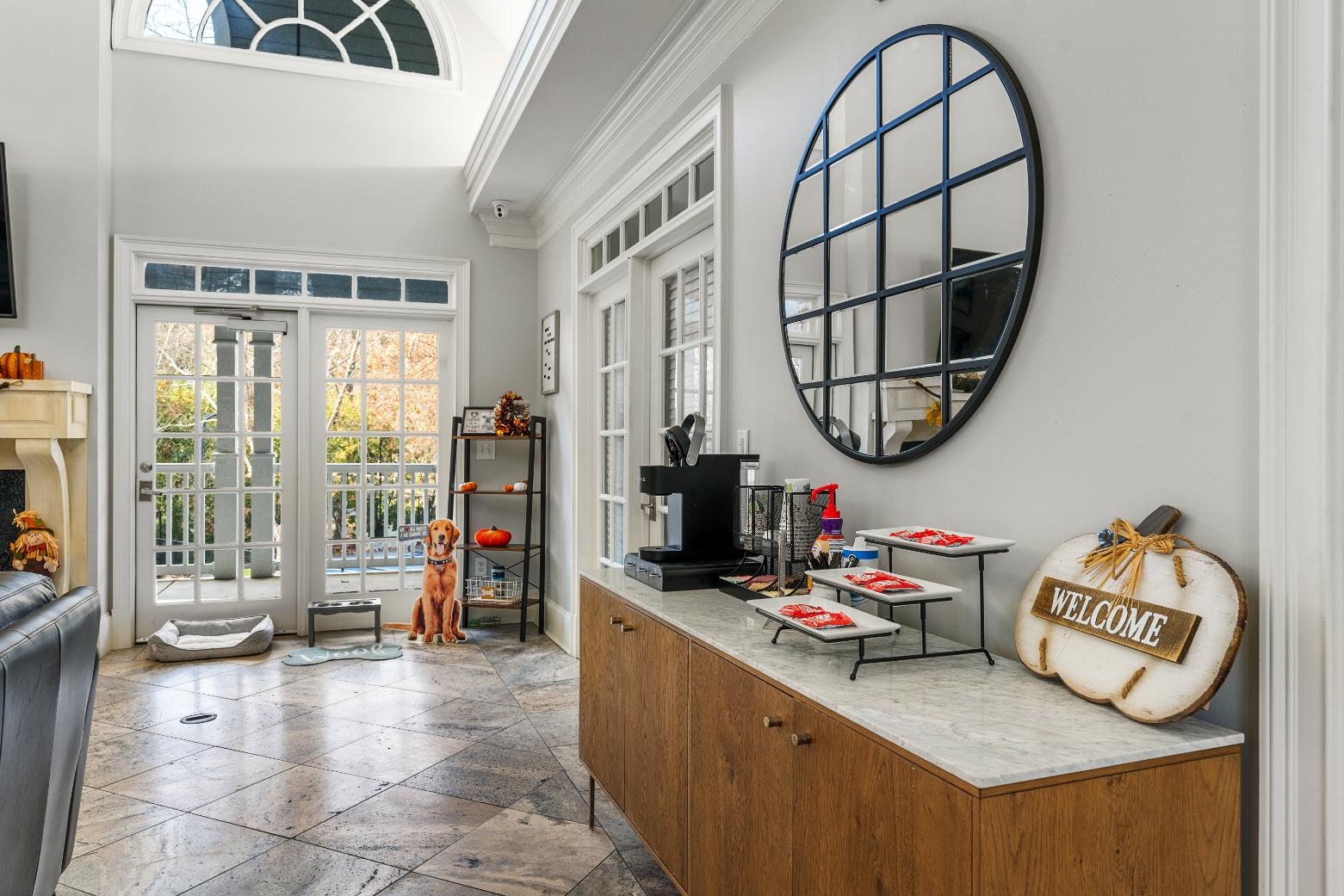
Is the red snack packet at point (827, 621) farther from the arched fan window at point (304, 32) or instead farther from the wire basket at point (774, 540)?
the arched fan window at point (304, 32)

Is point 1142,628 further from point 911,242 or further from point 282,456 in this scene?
point 282,456

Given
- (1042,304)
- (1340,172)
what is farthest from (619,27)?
(1340,172)

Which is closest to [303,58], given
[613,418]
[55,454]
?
[55,454]

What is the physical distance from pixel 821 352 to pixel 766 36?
1.03 meters

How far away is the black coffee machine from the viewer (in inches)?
87.8

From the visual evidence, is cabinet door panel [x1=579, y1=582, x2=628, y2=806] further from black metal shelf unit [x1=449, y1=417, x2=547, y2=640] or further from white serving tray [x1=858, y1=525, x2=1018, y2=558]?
black metal shelf unit [x1=449, y1=417, x2=547, y2=640]

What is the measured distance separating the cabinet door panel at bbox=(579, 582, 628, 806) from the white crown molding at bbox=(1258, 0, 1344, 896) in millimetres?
1404

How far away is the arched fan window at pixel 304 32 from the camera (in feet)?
15.1

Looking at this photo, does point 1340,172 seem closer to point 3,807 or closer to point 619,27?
point 3,807

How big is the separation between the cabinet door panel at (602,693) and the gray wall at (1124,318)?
802 mm

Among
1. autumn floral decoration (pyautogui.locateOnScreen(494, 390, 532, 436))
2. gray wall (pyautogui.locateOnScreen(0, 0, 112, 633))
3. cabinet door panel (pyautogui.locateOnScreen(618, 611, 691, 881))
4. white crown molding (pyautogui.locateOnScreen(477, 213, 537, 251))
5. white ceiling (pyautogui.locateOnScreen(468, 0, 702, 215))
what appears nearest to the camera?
cabinet door panel (pyautogui.locateOnScreen(618, 611, 691, 881))

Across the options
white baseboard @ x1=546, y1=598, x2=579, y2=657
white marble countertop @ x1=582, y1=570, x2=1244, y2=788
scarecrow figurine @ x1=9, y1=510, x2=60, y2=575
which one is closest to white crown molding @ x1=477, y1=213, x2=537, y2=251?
white baseboard @ x1=546, y1=598, x2=579, y2=657

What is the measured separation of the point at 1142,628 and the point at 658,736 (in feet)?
3.58

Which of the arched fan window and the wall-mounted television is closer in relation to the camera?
the wall-mounted television
